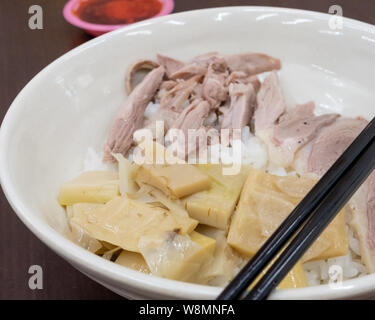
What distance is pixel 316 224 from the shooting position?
0.92 metres

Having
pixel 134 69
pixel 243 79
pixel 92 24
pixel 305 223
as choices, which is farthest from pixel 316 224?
pixel 92 24

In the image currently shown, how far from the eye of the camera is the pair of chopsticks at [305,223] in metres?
0.85

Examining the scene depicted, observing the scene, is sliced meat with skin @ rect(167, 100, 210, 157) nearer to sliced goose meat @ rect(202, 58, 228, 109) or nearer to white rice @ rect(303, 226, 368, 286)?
sliced goose meat @ rect(202, 58, 228, 109)

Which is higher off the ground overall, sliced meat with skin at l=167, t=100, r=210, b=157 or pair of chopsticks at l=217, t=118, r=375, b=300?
pair of chopsticks at l=217, t=118, r=375, b=300

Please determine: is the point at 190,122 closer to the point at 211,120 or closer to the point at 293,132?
the point at 211,120

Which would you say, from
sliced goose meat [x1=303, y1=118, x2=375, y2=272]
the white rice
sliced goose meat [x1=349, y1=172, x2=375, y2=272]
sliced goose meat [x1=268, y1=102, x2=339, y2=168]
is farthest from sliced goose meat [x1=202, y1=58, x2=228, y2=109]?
the white rice

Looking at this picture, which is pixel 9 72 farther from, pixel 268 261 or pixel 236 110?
pixel 268 261

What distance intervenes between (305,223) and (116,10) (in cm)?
186

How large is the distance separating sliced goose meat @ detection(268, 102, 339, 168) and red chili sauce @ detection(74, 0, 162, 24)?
1084 millimetres

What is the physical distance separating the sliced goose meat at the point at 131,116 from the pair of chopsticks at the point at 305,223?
2.71 ft

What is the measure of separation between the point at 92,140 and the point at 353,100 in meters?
1.01

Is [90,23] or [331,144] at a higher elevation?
[90,23]

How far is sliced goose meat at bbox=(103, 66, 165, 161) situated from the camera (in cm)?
163

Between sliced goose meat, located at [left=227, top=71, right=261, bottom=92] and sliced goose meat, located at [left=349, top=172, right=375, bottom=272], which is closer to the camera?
sliced goose meat, located at [left=349, top=172, right=375, bottom=272]
